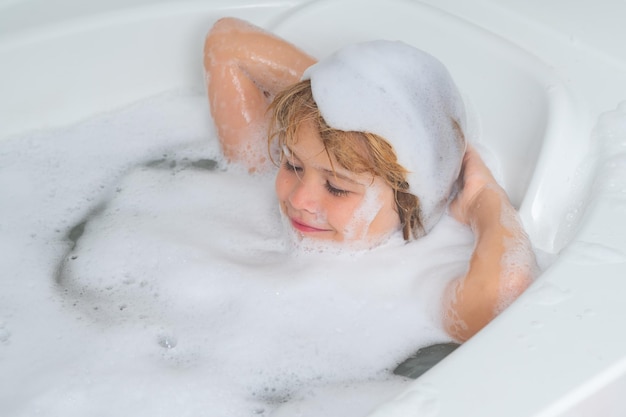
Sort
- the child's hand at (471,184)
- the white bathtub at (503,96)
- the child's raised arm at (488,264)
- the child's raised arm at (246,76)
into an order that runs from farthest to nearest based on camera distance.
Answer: the child's raised arm at (246,76)
the child's hand at (471,184)
the child's raised arm at (488,264)
the white bathtub at (503,96)

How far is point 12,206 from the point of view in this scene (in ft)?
4.58

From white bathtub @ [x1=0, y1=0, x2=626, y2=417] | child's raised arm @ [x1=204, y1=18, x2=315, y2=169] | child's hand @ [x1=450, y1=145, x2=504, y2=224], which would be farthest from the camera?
child's raised arm @ [x1=204, y1=18, x2=315, y2=169]

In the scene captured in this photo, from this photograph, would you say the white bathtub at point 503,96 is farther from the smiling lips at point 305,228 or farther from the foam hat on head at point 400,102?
the smiling lips at point 305,228

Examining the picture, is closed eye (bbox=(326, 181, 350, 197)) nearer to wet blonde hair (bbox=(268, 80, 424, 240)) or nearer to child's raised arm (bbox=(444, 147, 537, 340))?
wet blonde hair (bbox=(268, 80, 424, 240))

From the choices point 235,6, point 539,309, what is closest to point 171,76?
point 235,6

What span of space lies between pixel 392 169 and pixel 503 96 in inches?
11.8

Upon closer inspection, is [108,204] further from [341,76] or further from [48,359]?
[341,76]

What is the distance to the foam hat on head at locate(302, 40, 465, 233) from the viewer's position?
112 cm

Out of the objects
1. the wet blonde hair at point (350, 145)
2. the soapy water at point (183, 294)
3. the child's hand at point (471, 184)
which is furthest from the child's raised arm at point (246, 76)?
the child's hand at point (471, 184)

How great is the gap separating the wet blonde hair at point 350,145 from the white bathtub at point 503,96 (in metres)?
0.18

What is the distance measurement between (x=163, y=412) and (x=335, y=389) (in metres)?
0.21

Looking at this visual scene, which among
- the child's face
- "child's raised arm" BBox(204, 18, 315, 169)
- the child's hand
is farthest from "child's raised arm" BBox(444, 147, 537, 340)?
"child's raised arm" BBox(204, 18, 315, 169)

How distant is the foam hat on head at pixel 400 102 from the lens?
112cm

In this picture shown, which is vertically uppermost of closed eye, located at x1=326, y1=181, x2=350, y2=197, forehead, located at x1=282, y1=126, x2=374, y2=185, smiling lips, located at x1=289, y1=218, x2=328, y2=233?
forehead, located at x1=282, y1=126, x2=374, y2=185
